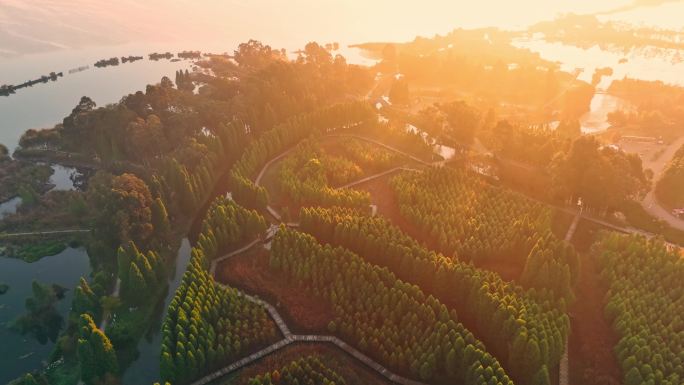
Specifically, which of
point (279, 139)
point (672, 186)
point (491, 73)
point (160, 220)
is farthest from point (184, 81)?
point (672, 186)

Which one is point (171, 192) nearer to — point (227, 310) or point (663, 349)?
point (227, 310)

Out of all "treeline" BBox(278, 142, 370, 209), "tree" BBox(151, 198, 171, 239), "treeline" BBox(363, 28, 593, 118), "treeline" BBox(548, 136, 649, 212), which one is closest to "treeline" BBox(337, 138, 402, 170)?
"treeline" BBox(278, 142, 370, 209)

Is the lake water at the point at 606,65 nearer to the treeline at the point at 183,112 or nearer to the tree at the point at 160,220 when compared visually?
the treeline at the point at 183,112

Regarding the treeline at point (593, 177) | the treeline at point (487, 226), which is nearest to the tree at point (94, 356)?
the treeline at point (487, 226)

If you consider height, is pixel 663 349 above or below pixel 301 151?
below

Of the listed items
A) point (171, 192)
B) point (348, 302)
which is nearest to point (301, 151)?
point (171, 192)
